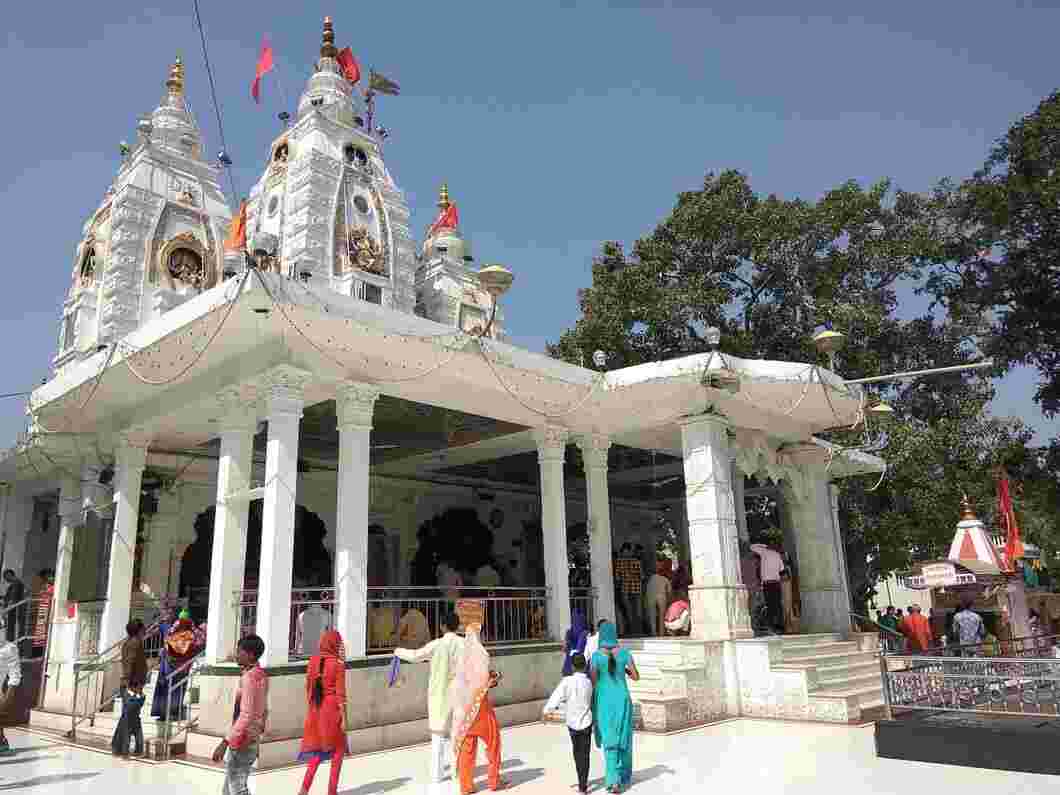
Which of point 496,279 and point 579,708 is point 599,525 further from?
point 579,708

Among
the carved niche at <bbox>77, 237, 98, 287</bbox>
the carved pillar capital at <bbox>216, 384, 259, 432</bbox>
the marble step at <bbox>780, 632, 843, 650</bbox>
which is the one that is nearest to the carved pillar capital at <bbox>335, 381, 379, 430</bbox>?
the carved pillar capital at <bbox>216, 384, 259, 432</bbox>

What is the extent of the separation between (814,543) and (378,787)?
369 inches

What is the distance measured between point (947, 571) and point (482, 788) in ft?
20.6

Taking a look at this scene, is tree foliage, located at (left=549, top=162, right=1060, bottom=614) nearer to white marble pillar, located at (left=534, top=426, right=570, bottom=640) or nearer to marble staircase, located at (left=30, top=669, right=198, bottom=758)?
white marble pillar, located at (left=534, top=426, right=570, bottom=640)

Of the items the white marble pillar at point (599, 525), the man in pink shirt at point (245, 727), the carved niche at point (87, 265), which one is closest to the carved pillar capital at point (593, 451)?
the white marble pillar at point (599, 525)

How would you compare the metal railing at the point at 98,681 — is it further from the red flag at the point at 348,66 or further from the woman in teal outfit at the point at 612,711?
the red flag at the point at 348,66

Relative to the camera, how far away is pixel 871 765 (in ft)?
22.4

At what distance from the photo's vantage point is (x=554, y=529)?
11.8 m

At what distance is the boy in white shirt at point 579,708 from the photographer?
19.5ft

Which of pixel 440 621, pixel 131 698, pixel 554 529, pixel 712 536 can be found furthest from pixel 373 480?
pixel 131 698

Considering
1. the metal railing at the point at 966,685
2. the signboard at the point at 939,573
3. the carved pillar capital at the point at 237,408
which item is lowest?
the metal railing at the point at 966,685

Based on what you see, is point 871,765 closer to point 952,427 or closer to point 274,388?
point 274,388

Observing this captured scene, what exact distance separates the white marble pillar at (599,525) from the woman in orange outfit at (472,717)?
224 inches

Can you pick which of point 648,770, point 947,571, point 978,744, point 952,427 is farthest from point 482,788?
point 952,427
